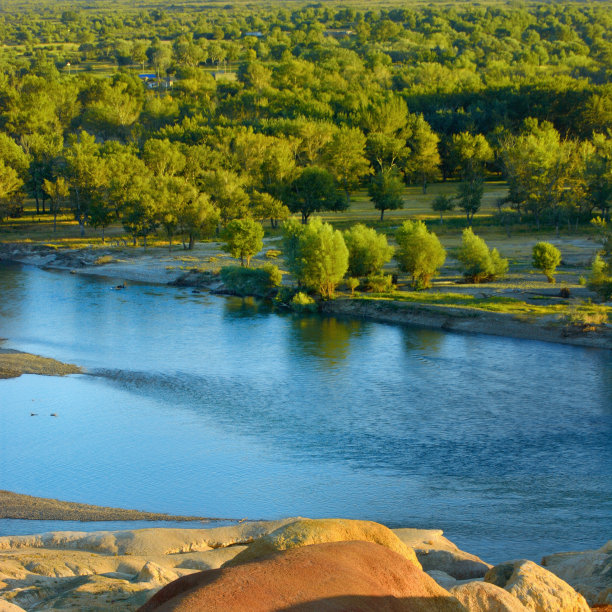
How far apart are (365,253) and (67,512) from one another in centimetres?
3811

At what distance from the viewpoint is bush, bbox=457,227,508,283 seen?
60.6 metres

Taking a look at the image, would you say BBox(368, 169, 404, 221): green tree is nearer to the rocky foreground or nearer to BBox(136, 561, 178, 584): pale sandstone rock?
the rocky foreground

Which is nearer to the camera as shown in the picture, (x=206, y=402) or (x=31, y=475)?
(x=31, y=475)

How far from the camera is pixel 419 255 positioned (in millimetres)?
60500

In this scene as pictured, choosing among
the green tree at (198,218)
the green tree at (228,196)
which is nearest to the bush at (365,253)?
the green tree at (198,218)

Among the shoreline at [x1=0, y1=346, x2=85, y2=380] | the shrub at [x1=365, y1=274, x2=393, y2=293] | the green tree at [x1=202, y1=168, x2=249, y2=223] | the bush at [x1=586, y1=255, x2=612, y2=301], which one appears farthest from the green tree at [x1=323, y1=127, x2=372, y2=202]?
the shoreline at [x1=0, y1=346, x2=85, y2=380]

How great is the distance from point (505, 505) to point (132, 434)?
1542cm

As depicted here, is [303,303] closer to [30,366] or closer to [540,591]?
[30,366]

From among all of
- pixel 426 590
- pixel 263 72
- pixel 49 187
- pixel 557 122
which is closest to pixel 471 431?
pixel 426 590

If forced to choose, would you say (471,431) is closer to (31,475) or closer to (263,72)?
(31,475)

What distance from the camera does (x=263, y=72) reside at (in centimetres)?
13038

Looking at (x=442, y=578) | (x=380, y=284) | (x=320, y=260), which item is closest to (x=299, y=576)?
(x=442, y=578)

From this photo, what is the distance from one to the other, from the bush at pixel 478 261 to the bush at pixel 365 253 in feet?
18.1

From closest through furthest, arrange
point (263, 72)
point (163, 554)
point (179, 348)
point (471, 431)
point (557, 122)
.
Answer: point (163, 554), point (471, 431), point (179, 348), point (557, 122), point (263, 72)
